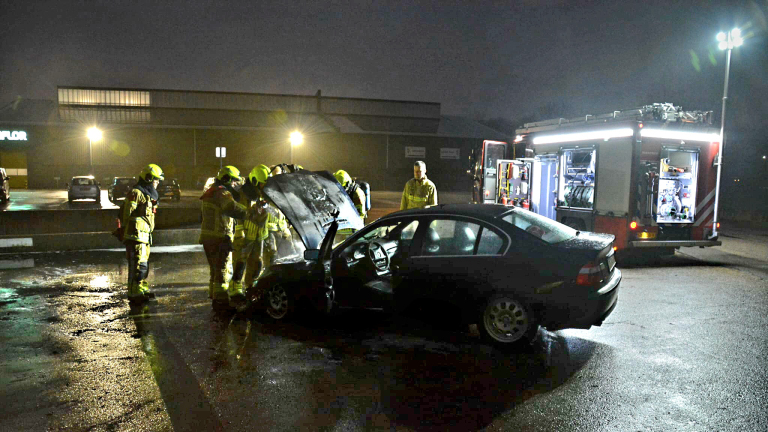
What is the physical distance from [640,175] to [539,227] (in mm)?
5486

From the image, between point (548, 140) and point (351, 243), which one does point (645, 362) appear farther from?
point (548, 140)

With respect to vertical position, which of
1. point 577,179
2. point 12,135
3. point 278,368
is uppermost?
point 12,135

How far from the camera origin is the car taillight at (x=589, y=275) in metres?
5.09

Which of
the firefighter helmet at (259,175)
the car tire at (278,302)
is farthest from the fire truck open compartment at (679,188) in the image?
the car tire at (278,302)

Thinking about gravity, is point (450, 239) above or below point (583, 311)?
above

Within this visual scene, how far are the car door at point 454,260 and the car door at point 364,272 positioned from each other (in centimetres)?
24

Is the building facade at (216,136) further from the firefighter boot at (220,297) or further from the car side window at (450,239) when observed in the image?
the car side window at (450,239)

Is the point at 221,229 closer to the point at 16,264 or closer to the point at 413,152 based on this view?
the point at 16,264

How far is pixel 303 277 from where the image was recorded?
6.23 meters

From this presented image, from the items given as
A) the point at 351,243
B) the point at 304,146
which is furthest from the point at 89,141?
the point at 351,243

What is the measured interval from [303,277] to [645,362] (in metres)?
3.59

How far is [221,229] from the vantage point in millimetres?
7176

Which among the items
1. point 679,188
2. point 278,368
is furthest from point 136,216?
point 679,188

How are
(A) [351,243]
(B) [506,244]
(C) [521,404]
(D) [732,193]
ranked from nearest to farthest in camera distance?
(C) [521,404] < (B) [506,244] < (A) [351,243] < (D) [732,193]
